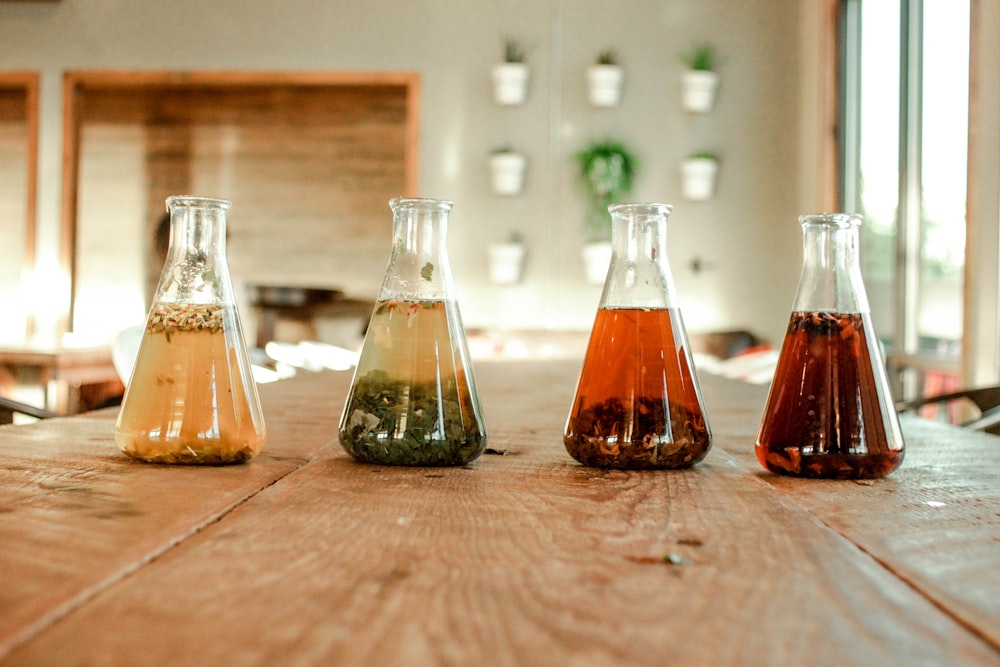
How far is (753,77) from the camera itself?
506 centimetres

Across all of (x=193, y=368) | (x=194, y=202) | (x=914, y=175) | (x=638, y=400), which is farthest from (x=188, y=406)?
(x=914, y=175)

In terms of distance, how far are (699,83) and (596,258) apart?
1.06 m

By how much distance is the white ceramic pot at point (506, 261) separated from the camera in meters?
4.97

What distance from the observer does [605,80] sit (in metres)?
4.89

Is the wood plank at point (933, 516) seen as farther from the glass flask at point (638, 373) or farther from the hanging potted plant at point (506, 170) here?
the hanging potted plant at point (506, 170)

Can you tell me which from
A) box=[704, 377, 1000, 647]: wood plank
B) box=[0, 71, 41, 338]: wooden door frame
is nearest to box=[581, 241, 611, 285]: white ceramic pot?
box=[0, 71, 41, 338]: wooden door frame

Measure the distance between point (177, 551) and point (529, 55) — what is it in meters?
4.96

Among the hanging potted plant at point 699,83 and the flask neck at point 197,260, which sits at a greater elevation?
the hanging potted plant at point 699,83

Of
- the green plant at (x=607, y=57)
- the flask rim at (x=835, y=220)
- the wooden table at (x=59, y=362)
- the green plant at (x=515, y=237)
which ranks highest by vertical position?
the green plant at (x=607, y=57)

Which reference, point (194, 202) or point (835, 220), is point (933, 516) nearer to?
point (835, 220)

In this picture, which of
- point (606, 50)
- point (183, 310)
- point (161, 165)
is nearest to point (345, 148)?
point (161, 165)

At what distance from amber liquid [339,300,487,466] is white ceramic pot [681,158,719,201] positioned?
14.4 feet

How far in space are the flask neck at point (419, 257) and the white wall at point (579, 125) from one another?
4.39m

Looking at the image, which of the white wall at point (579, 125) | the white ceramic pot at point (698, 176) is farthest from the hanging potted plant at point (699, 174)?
the white wall at point (579, 125)
